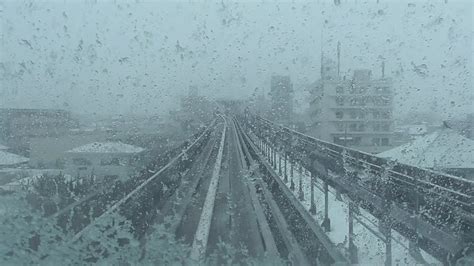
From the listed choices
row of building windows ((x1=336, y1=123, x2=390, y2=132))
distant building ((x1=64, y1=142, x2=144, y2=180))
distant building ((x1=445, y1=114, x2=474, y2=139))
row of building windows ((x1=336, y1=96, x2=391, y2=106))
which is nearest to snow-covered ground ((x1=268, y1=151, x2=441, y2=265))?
row of building windows ((x1=336, y1=123, x2=390, y2=132))

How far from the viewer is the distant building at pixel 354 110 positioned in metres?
4.50

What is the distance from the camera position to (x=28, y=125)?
4.59 meters

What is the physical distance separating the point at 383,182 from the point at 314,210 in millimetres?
1343

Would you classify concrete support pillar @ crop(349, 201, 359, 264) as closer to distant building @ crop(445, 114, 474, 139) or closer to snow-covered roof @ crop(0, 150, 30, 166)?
distant building @ crop(445, 114, 474, 139)

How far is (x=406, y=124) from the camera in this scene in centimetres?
460

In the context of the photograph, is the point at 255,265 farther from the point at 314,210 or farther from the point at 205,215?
the point at 314,210

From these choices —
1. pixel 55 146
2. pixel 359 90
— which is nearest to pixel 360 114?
pixel 359 90

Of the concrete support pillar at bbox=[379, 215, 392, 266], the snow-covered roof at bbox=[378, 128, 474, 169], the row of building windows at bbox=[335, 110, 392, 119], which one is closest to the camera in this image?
the concrete support pillar at bbox=[379, 215, 392, 266]

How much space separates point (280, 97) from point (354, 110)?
74 cm

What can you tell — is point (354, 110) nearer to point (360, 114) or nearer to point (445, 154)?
point (360, 114)

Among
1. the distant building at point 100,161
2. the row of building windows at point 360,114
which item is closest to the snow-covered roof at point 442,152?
the row of building windows at point 360,114

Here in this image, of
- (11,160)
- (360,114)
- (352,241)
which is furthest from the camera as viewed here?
(360,114)

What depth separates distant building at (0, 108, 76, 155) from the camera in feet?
14.8

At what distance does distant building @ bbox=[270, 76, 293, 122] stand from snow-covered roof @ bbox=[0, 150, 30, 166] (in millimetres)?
2247
